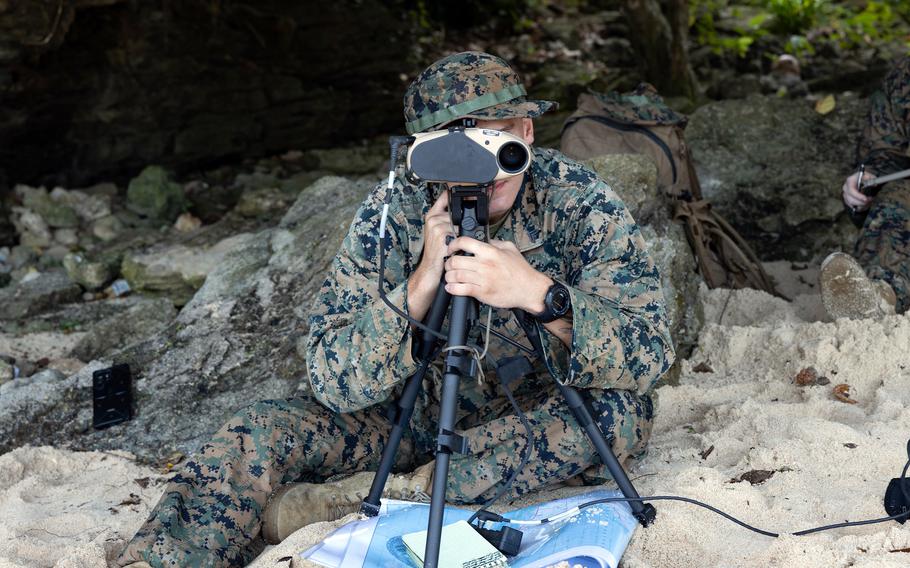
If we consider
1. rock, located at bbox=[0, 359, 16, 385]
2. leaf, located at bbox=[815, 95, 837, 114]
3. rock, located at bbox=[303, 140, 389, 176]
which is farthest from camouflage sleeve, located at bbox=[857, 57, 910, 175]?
rock, located at bbox=[0, 359, 16, 385]

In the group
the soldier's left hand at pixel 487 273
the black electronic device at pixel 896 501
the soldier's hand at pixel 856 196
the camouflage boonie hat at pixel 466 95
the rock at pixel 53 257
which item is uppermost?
the camouflage boonie hat at pixel 466 95

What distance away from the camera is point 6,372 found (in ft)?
13.0

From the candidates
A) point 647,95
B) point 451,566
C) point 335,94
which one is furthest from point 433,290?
point 335,94

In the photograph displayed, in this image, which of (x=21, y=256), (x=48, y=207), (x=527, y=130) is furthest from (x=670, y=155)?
(x=48, y=207)

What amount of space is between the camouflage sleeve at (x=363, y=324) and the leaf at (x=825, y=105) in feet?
12.5

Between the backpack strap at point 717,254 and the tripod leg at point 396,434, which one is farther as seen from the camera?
the backpack strap at point 717,254

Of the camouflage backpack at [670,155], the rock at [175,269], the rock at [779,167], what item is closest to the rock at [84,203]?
the rock at [175,269]

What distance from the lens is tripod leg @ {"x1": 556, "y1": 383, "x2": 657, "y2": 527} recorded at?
227cm

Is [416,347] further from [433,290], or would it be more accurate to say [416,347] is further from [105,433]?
[105,433]

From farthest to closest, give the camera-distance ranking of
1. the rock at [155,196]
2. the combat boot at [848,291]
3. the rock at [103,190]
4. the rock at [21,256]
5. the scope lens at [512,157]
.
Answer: the rock at [103,190] → the rock at [155,196] → the rock at [21,256] → the combat boot at [848,291] → the scope lens at [512,157]

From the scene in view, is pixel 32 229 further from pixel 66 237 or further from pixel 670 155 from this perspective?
pixel 670 155

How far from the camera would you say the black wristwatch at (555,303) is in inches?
87.0

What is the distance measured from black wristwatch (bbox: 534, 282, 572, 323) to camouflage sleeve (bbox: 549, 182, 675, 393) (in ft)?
0.06

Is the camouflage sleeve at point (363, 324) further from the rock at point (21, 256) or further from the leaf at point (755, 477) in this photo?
the rock at point (21, 256)
